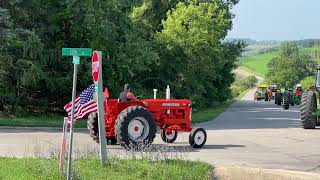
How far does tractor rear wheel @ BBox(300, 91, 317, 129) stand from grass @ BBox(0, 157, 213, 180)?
14402mm

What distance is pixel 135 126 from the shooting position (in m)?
17.3

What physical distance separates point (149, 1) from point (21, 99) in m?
20.0

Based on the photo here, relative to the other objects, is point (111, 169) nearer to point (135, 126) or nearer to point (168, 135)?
→ point (135, 126)

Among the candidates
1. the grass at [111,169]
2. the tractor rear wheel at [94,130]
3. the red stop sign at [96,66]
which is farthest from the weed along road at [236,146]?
the red stop sign at [96,66]

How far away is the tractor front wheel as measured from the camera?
17984 mm

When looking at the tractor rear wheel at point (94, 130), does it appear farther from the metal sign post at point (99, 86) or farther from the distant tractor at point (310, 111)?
the distant tractor at point (310, 111)

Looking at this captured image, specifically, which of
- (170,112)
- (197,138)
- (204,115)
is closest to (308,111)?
(170,112)

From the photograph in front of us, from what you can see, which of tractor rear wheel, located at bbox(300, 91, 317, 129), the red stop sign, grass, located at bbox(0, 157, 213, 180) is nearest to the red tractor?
grass, located at bbox(0, 157, 213, 180)

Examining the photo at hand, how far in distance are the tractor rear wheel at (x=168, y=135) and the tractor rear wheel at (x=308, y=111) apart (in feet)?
28.7

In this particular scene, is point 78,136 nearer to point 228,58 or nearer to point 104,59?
point 104,59

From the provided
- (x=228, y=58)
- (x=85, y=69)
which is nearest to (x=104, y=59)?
(x=85, y=69)

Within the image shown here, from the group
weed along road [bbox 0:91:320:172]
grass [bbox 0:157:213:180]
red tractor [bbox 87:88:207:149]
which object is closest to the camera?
grass [bbox 0:157:213:180]

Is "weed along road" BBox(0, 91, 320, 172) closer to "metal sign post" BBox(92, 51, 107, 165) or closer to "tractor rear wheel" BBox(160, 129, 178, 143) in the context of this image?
"tractor rear wheel" BBox(160, 129, 178, 143)

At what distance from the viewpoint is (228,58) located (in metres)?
58.2
